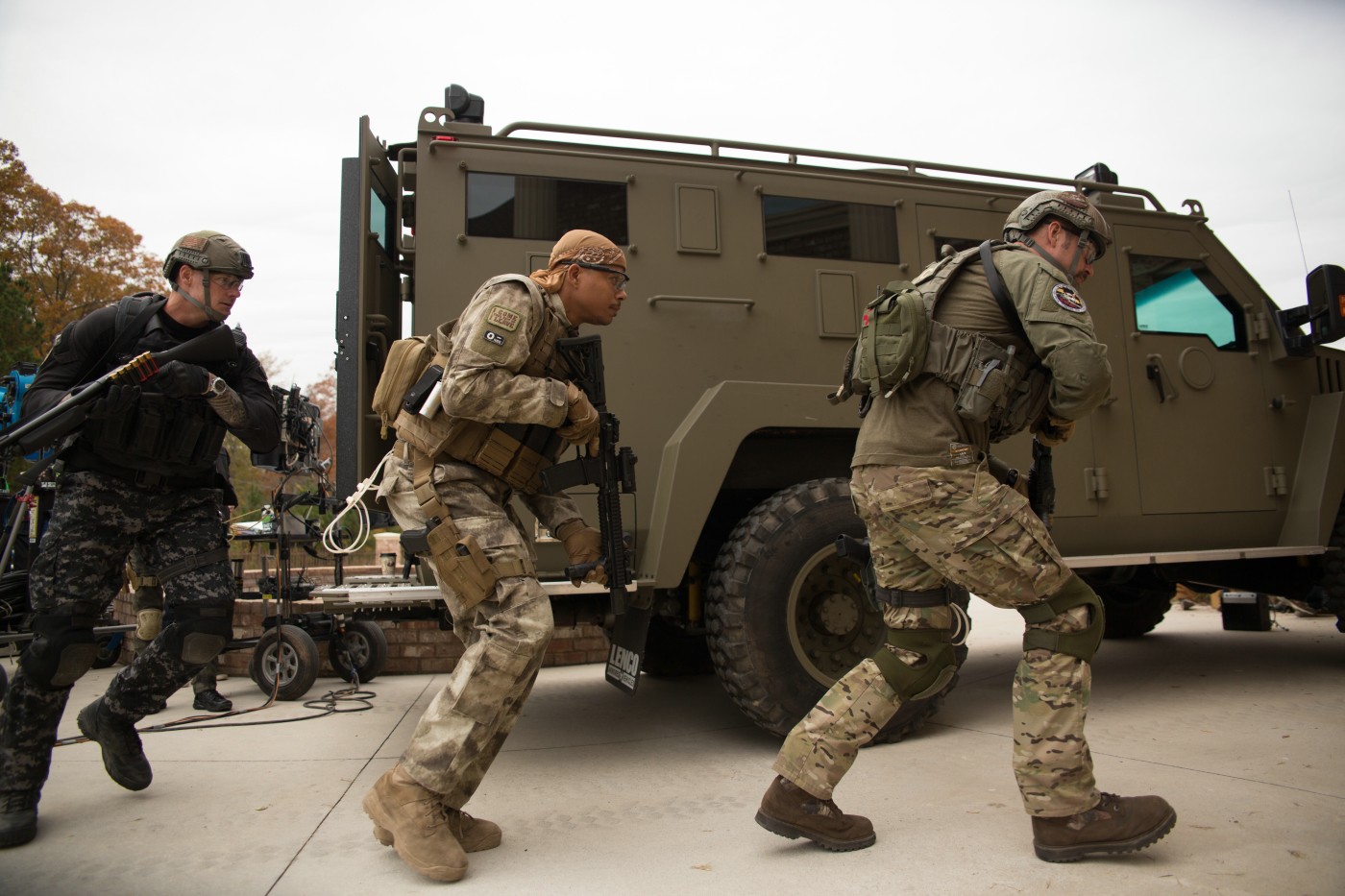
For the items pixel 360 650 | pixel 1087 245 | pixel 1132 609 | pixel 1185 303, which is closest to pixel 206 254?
pixel 1087 245

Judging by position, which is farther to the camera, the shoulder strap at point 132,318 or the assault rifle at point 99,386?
the shoulder strap at point 132,318

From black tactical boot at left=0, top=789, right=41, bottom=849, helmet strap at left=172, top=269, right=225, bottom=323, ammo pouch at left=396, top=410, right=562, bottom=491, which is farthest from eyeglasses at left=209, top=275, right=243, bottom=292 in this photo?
black tactical boot at left=0, top=789, right=41, bottom=849

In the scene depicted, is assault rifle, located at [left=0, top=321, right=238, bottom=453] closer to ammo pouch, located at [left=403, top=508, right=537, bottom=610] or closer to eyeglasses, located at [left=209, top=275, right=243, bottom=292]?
eyeglasses, located at [left=209, top=275, right=243, bottom=292]

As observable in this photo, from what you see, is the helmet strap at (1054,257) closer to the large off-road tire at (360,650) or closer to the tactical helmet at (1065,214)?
the tactical helmet at (1065,214)

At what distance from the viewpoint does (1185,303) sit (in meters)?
4.71

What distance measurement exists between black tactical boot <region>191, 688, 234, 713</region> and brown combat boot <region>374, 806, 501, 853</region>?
2.81 metres

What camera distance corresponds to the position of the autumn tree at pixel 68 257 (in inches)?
642

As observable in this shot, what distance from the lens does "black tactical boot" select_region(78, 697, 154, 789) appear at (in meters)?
3.07

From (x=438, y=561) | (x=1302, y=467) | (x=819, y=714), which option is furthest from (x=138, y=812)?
(x=1302, y=467)

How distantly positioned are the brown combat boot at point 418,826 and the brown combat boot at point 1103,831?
1.49 metres

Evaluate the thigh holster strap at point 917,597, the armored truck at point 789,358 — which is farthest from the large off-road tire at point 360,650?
the thigh holster strap at point 917,597

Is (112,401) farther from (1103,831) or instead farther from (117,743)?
(1103,831)

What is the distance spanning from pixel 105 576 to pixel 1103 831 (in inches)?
120

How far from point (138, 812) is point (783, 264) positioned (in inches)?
124
